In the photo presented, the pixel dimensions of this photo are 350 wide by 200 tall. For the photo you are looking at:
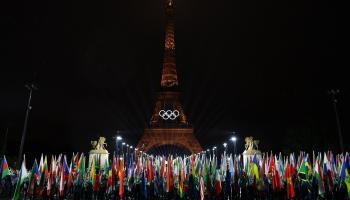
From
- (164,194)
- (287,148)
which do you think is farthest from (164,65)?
(164,194)

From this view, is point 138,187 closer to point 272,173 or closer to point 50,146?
point 272,173

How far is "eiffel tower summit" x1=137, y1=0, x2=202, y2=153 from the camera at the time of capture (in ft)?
211

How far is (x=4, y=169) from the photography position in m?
17.0

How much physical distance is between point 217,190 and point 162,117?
50.7 metres

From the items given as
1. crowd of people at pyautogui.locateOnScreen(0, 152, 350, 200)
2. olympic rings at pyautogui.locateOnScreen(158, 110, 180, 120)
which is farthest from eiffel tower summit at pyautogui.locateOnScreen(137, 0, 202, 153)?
crowd of people at pyautogui.locateOnScreen(0, 152, 350, 200)

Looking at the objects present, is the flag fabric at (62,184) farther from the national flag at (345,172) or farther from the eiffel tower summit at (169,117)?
the eiffel tower summit at (169,117)

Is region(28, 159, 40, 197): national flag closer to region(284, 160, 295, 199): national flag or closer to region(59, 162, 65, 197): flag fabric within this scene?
region(59, 162, 65, 197): flag fabric

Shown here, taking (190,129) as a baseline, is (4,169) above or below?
below

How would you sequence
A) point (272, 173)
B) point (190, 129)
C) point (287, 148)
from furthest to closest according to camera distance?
point (190, 129) < point (287, 148) < point (272, 173)

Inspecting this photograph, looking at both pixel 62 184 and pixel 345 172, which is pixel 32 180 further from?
pixel 345 172

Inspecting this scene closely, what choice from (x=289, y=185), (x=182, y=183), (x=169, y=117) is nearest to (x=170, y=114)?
(x=169, y=117)

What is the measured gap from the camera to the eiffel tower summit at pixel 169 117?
64188mm

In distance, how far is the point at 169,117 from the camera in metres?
68.3

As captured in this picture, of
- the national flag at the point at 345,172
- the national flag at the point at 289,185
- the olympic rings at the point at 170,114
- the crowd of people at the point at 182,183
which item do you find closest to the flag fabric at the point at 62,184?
the crowd of people at the point at 182,183
